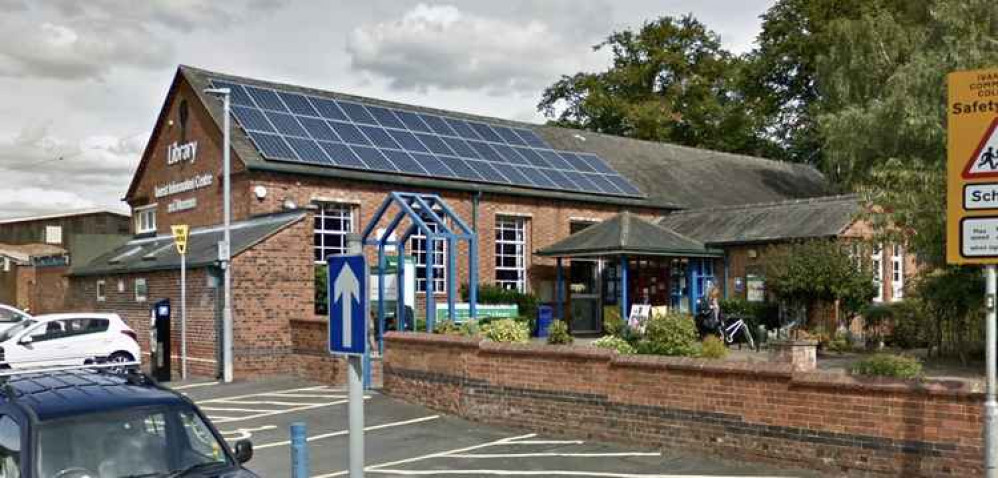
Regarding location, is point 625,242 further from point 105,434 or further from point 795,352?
point 105,434

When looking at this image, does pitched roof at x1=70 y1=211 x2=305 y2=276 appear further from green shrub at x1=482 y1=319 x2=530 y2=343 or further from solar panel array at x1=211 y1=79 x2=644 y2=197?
green shrub at x1=482 y1=319 x2=530 y2=343

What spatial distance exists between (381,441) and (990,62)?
38.1ft

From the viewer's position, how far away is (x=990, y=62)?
52.5 ft

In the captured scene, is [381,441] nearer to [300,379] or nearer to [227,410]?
[227,410]

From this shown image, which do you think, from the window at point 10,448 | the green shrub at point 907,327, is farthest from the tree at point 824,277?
the window at point 10,448

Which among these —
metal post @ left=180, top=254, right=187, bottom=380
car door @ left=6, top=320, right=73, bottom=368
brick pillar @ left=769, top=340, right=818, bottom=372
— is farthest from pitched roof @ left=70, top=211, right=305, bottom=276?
brick pillar @ left=769, top=340, right=818, bottom=372

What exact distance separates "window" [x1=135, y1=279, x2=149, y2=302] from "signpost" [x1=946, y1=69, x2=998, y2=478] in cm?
1988

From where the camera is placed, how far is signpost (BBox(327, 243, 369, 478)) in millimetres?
5703

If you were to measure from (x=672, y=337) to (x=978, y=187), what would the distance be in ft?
20.3

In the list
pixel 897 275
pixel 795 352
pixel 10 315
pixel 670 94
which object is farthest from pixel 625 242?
pixel 670 94

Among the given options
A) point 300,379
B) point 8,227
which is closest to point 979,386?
point 300,379

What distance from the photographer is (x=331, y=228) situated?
2492 centimetres

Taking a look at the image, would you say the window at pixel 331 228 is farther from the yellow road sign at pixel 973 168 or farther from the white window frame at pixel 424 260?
the yellow road sign at pixel 973 168

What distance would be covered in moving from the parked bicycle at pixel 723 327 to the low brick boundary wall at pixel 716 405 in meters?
8.78
